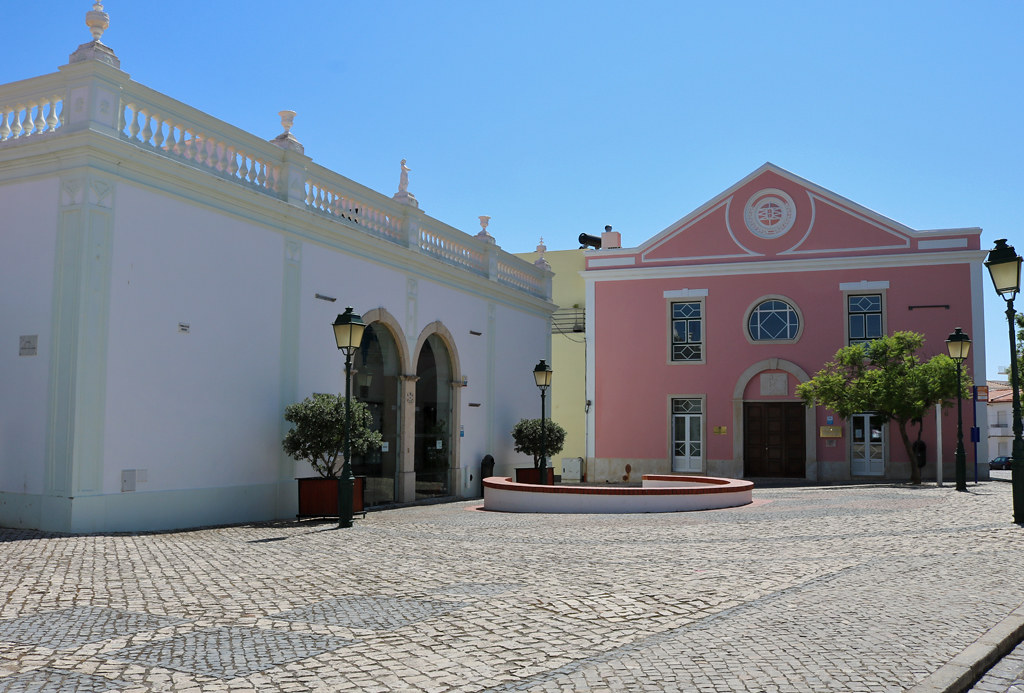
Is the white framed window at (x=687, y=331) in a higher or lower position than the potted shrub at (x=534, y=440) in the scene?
higher

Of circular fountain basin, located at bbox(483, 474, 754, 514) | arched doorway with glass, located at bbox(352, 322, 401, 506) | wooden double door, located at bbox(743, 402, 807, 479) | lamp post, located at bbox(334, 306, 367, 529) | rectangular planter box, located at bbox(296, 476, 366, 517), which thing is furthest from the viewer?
wooden double door, located at bbox(743, 402, 807, 479)

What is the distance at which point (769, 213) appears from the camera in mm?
30625

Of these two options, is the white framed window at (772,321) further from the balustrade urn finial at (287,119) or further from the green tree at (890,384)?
the balustrade urn finial at (287,119)

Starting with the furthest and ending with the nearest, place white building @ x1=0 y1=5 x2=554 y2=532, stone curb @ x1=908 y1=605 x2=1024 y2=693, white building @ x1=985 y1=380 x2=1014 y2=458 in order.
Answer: white building @ x1=985 y1=380 x2=1014 y2=458, white building @ x1=0 y1=5 x2=554 y2=532, stone curb @ x1=908 y1=605 x2=1024 y2=693

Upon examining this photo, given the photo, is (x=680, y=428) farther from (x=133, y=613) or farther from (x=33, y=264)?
(x=133, y=613)

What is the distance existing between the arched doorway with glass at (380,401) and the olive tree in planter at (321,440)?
8.17 feet

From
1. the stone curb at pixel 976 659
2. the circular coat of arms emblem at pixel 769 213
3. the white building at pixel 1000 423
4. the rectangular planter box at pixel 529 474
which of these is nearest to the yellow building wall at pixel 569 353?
the circular coat of arms emblem at pixel 769 213

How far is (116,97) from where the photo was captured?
42.6ft

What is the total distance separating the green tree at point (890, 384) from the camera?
23688 millimetres

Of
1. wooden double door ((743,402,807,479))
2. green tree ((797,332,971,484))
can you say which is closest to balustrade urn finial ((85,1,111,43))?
green tree ((797,332,971,484))

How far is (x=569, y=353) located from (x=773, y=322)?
488 inches

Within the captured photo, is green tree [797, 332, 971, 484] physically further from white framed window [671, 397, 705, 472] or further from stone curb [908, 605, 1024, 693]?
stone curb [908, 605, 1024, 693]

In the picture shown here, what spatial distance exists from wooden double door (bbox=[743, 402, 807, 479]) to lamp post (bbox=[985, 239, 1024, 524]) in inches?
631

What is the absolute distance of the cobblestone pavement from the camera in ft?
17.1
